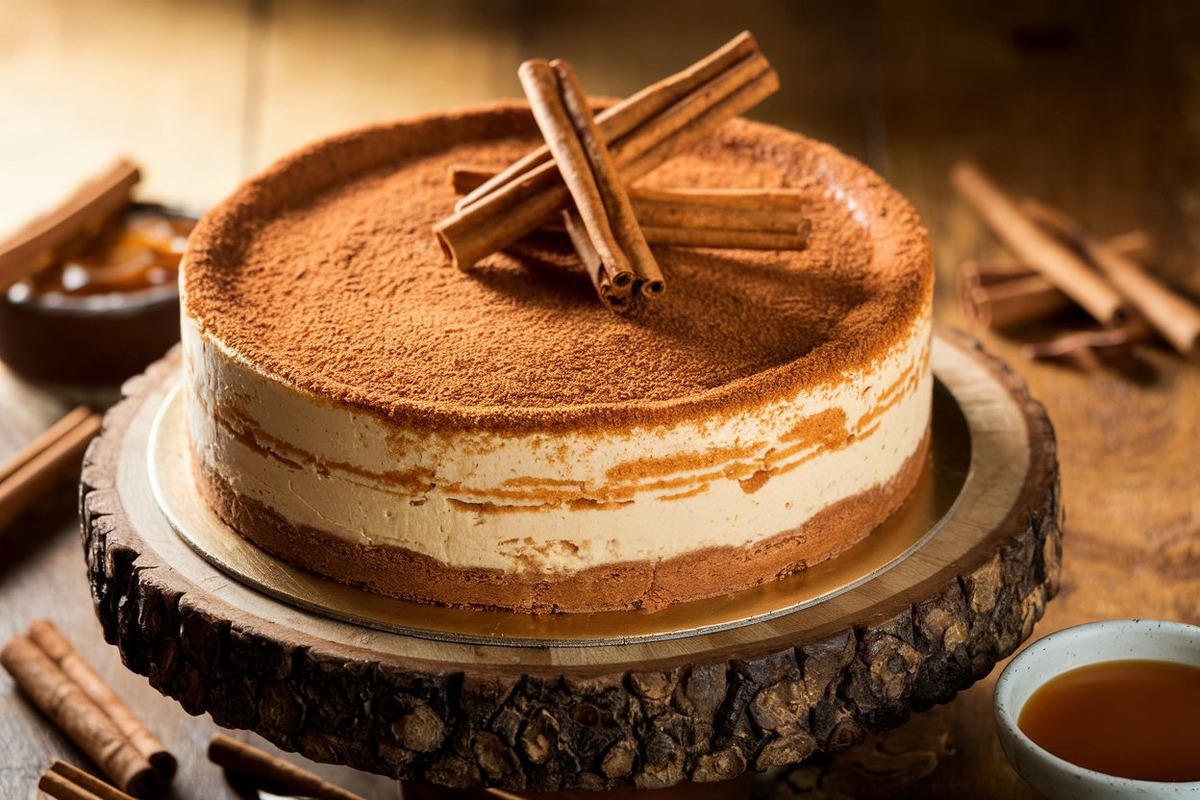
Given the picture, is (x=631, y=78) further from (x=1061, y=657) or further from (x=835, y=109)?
(x=1061, y=657)

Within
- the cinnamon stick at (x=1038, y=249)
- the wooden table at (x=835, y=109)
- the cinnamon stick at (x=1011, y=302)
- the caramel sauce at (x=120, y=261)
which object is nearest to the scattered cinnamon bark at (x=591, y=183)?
the wooden table at (x=835, y=109)

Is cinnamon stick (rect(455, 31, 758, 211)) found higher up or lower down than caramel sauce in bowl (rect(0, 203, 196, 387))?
higher up

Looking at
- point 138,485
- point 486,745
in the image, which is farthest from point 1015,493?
point 138,485

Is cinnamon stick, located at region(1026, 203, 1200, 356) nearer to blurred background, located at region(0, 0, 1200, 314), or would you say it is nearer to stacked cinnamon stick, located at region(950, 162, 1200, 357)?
stacked cinnamon stick, located at region(950, 162, 1200, 357)

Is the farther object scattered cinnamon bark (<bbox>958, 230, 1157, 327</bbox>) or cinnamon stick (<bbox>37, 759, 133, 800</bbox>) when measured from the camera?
scattered cinnamon bark (<bbox>958, 230, 1157, 327</bbox>)

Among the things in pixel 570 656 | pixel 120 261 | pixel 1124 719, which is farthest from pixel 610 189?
pixel 120 261

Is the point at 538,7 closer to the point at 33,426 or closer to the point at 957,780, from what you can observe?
the point at 33,426

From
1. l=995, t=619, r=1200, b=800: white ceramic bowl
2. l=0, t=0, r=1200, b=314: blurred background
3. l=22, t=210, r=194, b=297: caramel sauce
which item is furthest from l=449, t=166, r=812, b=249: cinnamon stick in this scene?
l=0, t=0, r=1200, b=314: blurred background
